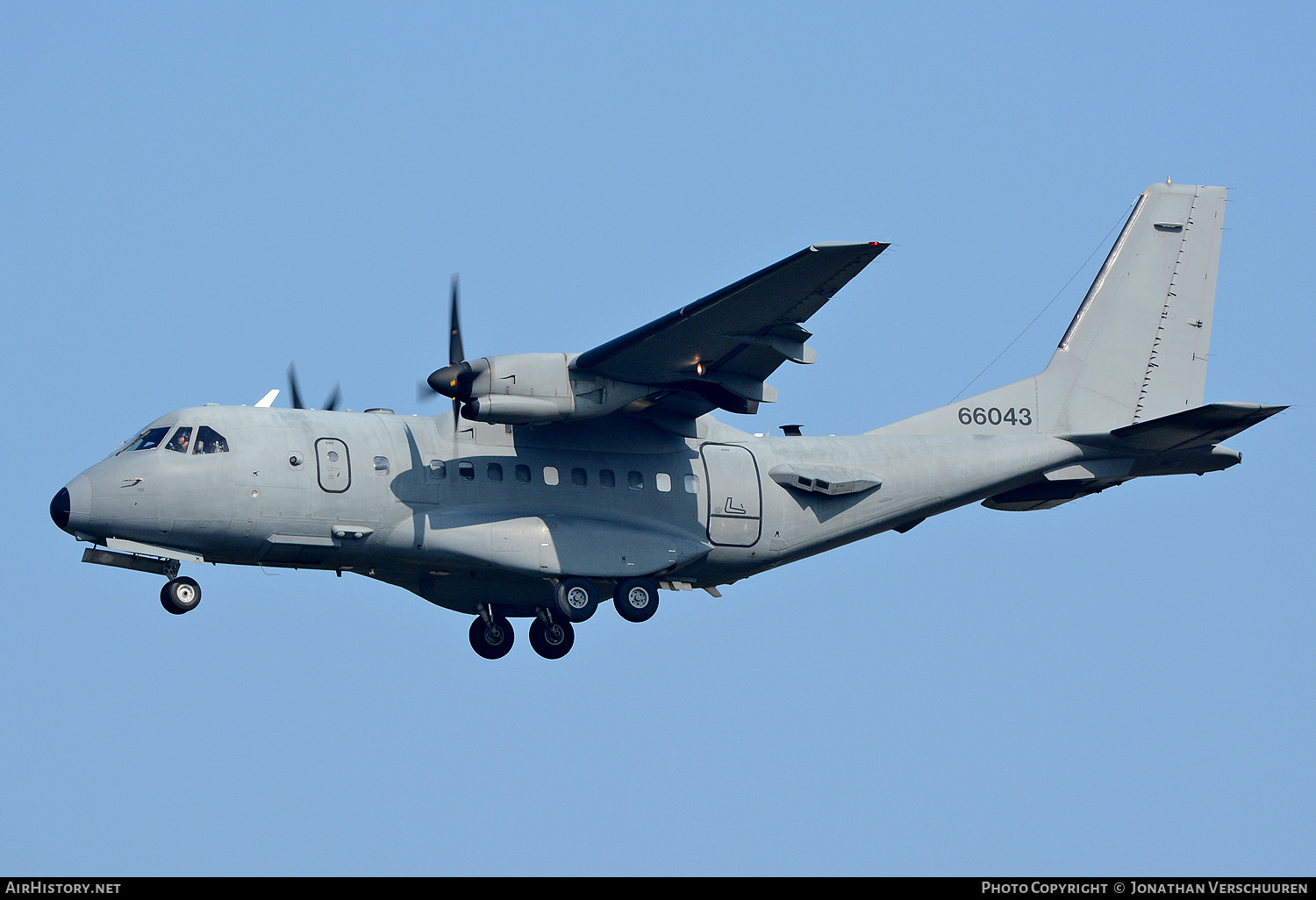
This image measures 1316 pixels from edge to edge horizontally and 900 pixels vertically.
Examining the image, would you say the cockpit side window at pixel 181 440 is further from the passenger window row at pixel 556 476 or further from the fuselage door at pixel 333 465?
the passenger window row at pixel 556 476

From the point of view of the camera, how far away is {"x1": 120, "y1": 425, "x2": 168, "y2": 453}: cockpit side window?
19.8 meters

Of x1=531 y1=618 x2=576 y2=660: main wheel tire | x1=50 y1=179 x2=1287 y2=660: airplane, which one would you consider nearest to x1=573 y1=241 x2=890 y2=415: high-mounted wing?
x1=50 y1=179 x2=1287 y2=660: airplane

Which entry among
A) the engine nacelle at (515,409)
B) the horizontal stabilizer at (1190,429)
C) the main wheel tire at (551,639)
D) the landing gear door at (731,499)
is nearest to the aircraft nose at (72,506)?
the engine nacelle at (515,409)

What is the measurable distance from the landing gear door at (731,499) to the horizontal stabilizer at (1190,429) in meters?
4.94

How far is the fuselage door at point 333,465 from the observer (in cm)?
1998

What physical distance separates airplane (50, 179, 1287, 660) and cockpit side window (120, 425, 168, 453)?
0.04 m

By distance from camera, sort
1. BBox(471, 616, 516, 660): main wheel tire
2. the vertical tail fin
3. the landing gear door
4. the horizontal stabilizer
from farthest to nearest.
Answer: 1. the vertical tail fin
2. BBox(471, 616, 516, 660): main wheel tire
3. the landing gear door
4. the horizontal stabilizer

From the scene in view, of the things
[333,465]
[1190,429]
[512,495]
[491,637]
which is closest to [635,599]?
[512,495]

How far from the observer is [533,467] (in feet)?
69.2

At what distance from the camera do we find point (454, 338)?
2102 centimetres

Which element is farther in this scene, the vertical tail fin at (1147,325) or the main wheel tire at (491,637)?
the vertical tail fin at (1147,325)

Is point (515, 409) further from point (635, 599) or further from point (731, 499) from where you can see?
point (731, 499)

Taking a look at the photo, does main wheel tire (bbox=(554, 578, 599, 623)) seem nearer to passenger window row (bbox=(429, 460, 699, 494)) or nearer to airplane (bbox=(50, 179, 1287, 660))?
airplane (bbox=(50, 179, 1287, 660))
